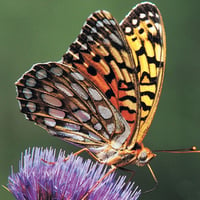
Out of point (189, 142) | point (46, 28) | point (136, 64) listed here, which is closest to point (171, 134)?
point (189, 142)

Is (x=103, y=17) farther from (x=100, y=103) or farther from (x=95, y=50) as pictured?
(x=100, y=103)

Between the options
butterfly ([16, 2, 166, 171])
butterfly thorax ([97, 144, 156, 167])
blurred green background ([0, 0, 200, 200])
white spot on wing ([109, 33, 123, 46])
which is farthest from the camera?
blurred green background ([0, 0, 200, 200])

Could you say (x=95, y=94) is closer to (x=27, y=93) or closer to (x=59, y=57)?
(x=27, y=93)

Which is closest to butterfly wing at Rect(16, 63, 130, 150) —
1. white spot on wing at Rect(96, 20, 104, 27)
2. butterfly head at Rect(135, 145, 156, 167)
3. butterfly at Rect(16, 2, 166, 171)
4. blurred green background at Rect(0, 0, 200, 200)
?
butterfly at Rect(16, 2, 166, 171)

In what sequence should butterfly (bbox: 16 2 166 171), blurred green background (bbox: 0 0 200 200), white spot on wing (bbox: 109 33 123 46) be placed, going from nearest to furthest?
1. butterfly (bbox: 16 2 166 171)
2. white spot on wing (bbox: 109 33 123 46)
3. blurred green background (bbox: 0 0 200 200)

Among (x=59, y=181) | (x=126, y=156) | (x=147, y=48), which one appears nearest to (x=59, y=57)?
(x=147, y=48)

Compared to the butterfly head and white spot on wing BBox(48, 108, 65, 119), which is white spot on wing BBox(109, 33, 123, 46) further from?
the butterfly head
